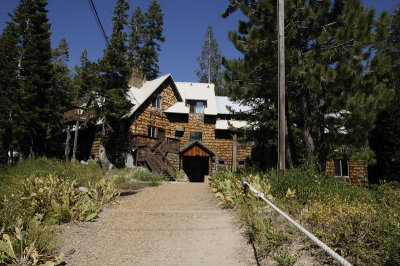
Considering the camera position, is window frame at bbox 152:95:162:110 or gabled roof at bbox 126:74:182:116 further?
window frame at bbox 152:95:162:110

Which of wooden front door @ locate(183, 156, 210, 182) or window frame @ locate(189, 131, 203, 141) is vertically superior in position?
window frame @ locate(189, 131, 203, 141)

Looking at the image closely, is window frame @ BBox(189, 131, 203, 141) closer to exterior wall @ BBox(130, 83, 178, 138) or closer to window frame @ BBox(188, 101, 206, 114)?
exterior wall @ BBox(130, 83, 178, 138)

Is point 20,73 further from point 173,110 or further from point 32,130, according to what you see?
Result: point 173,110

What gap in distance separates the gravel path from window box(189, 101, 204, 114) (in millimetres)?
19654

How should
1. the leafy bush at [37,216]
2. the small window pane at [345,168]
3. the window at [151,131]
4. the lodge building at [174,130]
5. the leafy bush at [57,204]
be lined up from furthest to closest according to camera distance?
the window at [151,131], the small window pane at [345,168], the lodge building at [174,130], the leafy bush at [57,204], the leafy bush at [37,216]

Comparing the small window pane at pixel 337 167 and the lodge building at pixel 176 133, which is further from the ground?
the lodge building at pixel 176 133

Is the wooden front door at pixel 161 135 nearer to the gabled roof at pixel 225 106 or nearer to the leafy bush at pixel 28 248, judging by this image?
the gabled roof at pixel 225 106

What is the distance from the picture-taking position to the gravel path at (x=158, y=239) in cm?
493

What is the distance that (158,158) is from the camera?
23438mm

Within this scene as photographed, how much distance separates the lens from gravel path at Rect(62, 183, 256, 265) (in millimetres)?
4930

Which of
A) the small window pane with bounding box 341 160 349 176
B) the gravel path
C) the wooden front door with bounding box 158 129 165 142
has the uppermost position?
the wooden front door with bounding box 158 129 165 142

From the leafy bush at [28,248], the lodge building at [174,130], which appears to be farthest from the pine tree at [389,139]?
the leafy bush at [28,248]

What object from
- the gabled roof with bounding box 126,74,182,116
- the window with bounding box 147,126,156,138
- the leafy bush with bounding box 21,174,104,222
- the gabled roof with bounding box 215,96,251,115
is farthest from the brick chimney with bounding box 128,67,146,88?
the leafy bush with bounding box 21,174,104,222

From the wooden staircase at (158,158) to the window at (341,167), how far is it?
51.2ft
